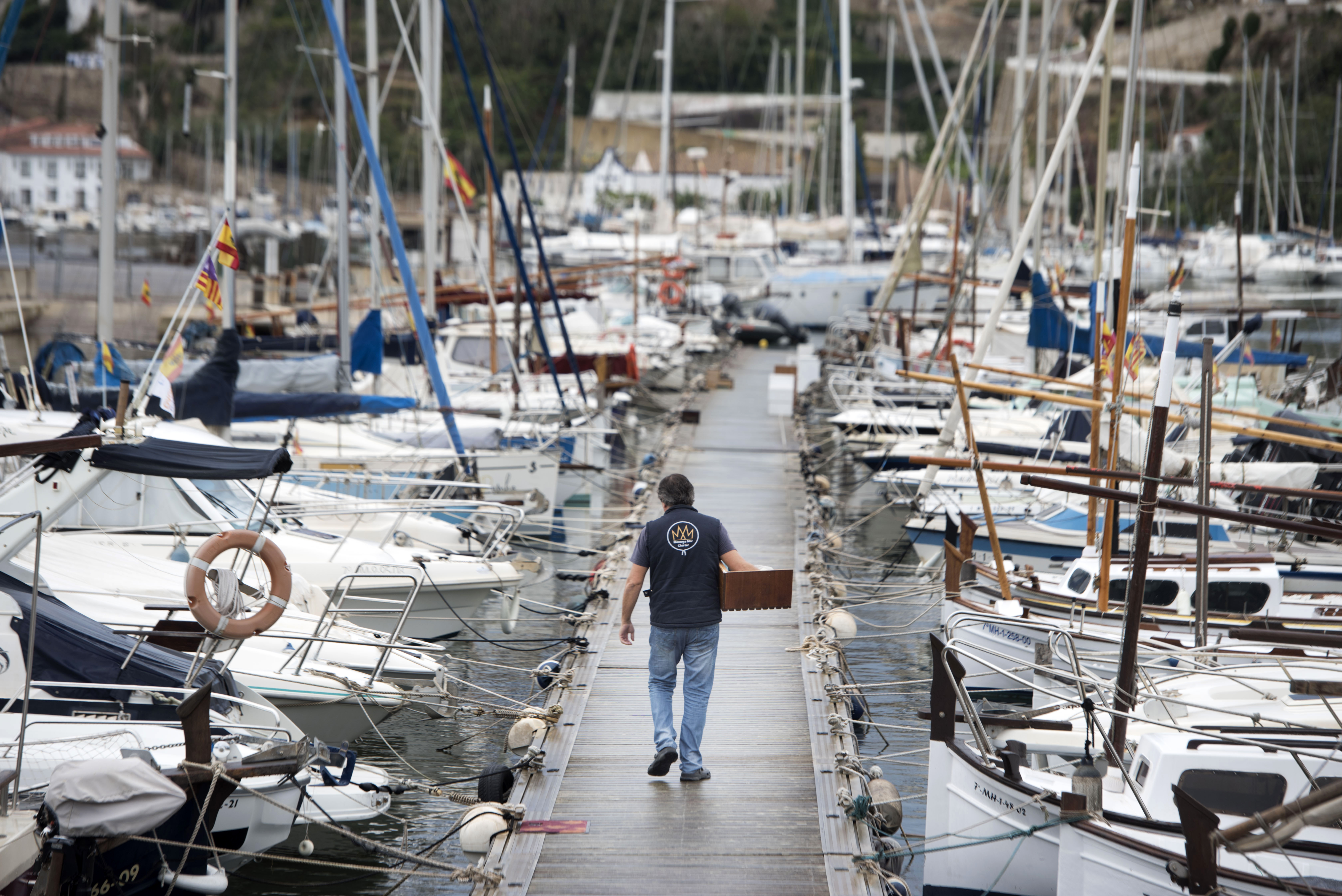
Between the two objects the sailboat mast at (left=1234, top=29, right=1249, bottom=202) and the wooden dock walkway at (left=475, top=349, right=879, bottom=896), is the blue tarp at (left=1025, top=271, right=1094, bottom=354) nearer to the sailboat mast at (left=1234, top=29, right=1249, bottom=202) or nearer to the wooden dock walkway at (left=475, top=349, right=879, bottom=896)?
the wooden dock walkway at (left=475, top=349, right=879, bottom=896)

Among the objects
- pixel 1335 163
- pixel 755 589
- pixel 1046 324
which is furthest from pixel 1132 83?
pixel 1335 163

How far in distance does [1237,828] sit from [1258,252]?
43702 mm

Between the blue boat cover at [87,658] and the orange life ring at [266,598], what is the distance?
1.37ft

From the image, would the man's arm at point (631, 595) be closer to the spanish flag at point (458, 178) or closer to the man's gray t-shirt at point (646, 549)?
the man's gray t-shirt at point (646, 549)

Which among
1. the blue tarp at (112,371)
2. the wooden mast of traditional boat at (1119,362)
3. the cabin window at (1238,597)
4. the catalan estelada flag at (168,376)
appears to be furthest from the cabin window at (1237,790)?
the blue tarp at (112,371)

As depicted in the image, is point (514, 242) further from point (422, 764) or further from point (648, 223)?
point (648, 223)

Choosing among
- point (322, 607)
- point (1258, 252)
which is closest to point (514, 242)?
point (322, 607)

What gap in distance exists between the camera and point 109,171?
44.6 feet

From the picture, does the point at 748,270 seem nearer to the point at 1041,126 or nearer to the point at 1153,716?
the point at 1041,126

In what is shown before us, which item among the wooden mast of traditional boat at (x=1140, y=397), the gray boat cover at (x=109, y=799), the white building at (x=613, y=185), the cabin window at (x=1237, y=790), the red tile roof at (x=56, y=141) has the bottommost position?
the cabin window at (x=1237, y=790)

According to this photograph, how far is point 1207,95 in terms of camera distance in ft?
234

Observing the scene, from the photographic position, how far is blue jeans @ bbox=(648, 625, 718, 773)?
8039mm

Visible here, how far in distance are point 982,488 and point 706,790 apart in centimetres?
529

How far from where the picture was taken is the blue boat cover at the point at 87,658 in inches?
333
